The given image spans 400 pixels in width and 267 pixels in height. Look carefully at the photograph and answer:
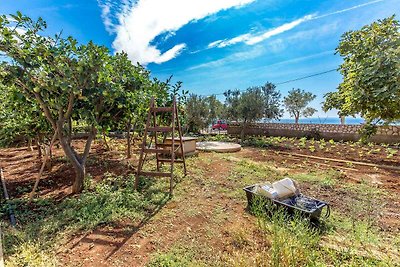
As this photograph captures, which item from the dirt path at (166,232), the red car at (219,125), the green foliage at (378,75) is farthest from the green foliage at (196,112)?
the green foliage at (378,75)

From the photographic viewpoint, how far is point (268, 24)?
9383mm

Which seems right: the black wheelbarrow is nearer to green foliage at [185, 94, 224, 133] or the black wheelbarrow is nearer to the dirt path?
the dirt path

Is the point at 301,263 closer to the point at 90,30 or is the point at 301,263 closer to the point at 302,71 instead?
the point at 90,30

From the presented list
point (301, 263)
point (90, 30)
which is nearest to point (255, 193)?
point (301, 263)

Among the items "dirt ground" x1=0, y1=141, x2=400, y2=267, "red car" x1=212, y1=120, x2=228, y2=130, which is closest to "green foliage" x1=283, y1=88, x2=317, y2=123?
"red car" x1=212, y1=120, x2=228, y2=130

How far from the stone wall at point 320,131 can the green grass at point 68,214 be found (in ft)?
35.7

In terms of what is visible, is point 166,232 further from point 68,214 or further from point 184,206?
point 68,214

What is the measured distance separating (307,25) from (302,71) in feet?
28.0

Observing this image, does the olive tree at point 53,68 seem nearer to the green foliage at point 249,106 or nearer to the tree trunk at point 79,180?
the tree trunk at point 79,180

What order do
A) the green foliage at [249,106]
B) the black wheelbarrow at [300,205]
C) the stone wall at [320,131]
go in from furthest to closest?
the green foliage at [249,106]
the stone wall at [320,131]
the black wheelbarrow at [300,205]

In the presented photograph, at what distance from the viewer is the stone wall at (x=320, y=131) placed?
34.4 ft

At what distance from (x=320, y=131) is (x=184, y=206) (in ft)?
41.2

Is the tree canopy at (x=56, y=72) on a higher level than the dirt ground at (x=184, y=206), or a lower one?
higher

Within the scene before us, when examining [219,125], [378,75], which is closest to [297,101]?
[219,125]
